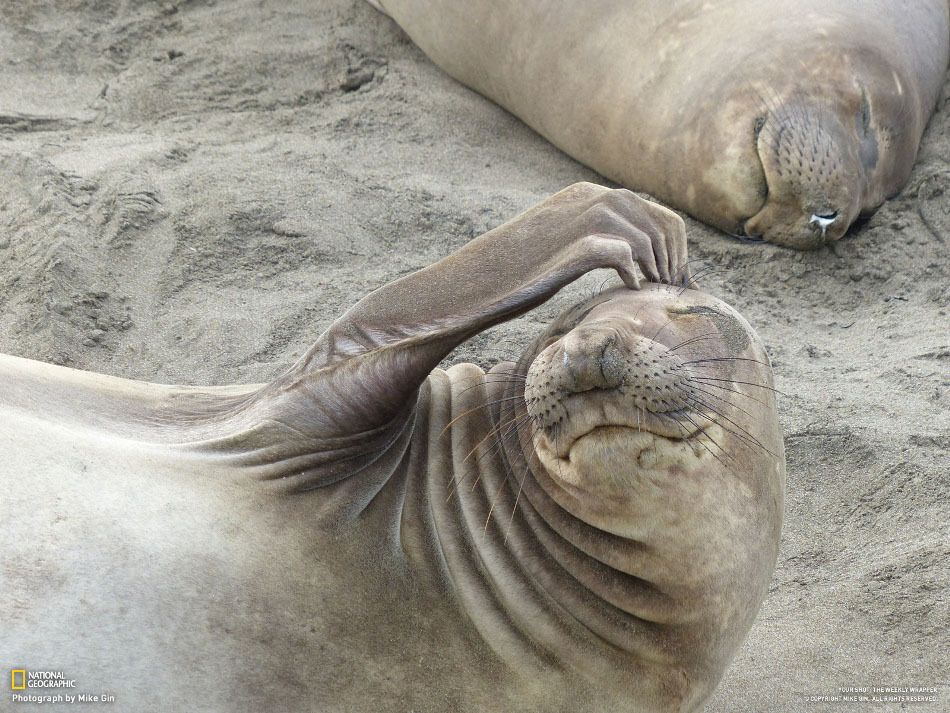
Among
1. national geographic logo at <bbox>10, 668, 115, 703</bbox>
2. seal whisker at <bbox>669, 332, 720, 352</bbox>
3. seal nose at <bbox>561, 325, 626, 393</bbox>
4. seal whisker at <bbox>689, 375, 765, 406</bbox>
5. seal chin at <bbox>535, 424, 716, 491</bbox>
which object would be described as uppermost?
seal nose at <bbox>561, 325, 626, 393</bbox>

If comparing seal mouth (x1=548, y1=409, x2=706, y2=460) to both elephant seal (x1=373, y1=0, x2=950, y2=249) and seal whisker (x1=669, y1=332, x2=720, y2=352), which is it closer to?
seal whisker (x1=669, y1=332, x2=720, y2=352)

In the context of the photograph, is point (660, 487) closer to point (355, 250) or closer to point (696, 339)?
point (696, 339)

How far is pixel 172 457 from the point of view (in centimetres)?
249

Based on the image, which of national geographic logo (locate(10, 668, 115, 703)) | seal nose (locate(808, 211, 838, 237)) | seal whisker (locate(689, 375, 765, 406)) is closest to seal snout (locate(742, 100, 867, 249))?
seal nose (locate(808, 211, 838, 237))

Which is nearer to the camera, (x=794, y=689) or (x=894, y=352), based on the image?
(x=794, y=689)

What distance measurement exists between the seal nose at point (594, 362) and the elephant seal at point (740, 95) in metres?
2.21

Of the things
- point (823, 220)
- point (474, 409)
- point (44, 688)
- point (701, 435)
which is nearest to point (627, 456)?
point (701, 435)

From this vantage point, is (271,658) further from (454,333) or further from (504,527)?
(454,333)

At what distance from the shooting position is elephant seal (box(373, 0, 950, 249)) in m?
4.26

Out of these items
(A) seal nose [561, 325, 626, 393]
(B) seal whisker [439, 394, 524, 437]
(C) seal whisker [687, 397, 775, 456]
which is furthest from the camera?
(B) seal whisker [439, 394, 524, 437]

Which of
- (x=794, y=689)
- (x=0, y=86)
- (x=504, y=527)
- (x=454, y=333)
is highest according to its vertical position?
(x=454, y=333)

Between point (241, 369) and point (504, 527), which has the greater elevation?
point (504, 527)

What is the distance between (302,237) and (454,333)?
180 centimetres

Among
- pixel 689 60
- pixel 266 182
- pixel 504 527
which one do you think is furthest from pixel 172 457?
pixel 689 60
